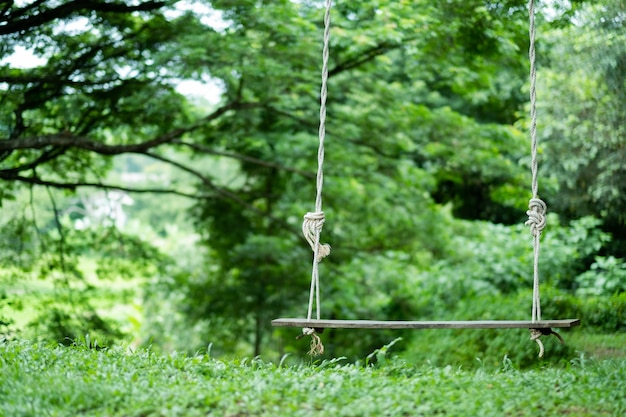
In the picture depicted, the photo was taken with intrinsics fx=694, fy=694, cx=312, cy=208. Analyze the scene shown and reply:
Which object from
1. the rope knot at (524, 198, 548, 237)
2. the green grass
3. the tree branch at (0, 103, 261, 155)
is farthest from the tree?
the green grass

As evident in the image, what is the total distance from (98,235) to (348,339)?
3.68 metres

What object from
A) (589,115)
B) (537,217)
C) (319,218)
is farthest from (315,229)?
(589,115)

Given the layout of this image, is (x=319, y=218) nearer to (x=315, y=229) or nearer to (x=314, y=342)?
(x=315, y=229)

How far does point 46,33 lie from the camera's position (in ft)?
18.8

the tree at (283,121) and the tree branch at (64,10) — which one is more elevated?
the tree branch at (64,10)

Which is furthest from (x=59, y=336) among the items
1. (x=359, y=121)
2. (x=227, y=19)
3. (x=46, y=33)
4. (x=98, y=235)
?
(x=359, y=121)

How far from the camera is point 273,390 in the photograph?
2896mm

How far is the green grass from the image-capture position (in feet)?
8.92

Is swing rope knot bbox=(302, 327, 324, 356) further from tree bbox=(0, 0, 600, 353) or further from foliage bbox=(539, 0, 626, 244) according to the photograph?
foliage bbox=(539, 0, 626, 244)

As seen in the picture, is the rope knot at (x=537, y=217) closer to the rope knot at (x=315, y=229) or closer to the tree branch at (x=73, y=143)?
the rope knot at (x=315, y=229)

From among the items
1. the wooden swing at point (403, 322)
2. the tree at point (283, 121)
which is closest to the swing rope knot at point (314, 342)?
the wooden swing at point (403, 322)

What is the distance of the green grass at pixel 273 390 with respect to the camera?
272 centimetres

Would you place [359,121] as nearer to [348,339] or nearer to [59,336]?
[348,339]

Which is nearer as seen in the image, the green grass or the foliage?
the green grass
